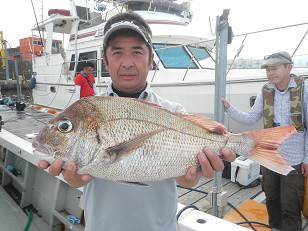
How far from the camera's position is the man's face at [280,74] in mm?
3033

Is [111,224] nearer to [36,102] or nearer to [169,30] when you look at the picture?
[169,30]

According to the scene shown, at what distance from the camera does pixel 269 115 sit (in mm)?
3160

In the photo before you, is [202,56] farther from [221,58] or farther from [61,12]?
[61,12]

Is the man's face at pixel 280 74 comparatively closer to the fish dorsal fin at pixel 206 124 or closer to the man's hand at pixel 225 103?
the man's hand at pixel 225 103

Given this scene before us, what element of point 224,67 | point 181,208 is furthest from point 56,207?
point 224,67

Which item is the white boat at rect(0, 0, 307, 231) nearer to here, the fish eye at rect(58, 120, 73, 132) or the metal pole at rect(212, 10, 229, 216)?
the metal pole at rect(212, 10, 229, 216)

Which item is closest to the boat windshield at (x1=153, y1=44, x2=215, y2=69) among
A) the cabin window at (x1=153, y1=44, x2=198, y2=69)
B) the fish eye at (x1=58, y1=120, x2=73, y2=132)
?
the cabin window at (x1=153, y1=44, x2=198, y2=69)

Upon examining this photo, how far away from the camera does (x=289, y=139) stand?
9.79 ft

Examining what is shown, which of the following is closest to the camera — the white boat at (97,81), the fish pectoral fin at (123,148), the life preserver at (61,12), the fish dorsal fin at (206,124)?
the fish pectoral fin at (123,148)

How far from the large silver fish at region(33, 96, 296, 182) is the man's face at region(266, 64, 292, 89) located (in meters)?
1.71

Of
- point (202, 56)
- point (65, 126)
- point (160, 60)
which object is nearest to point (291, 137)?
point (65, 126)

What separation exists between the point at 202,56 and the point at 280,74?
580 centimetres

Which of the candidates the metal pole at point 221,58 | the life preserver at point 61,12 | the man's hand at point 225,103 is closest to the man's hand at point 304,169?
the metal pole at point 221,58

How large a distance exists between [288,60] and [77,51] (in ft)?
27.8
